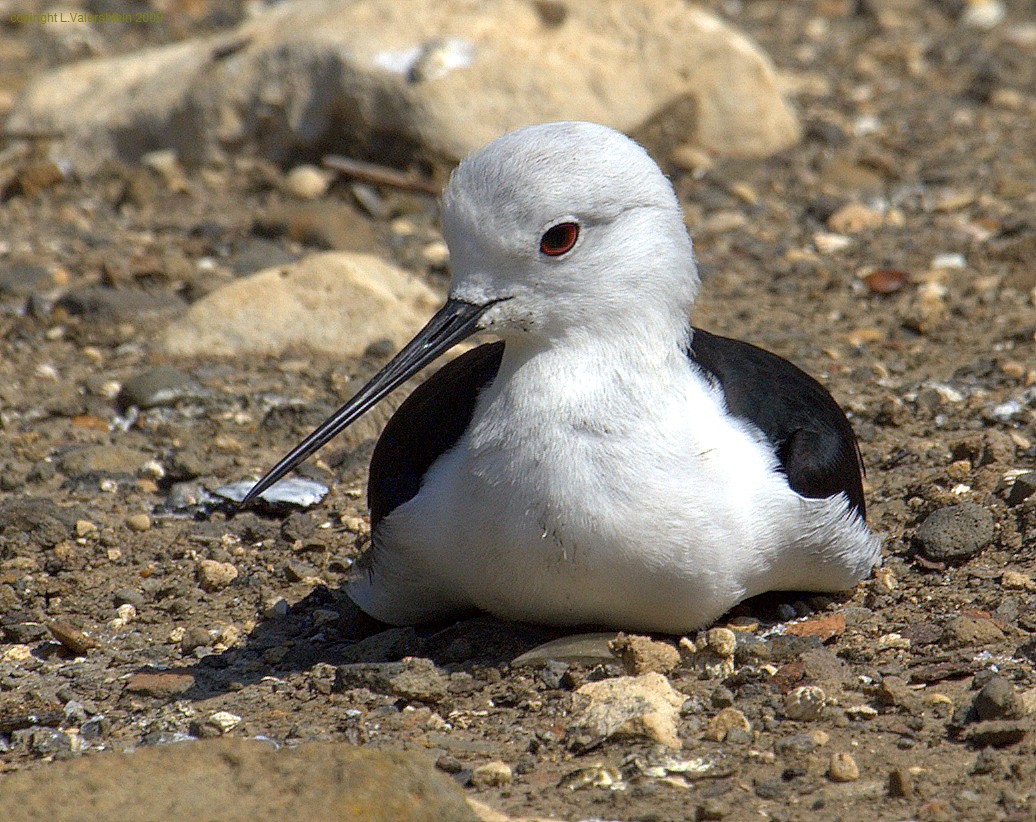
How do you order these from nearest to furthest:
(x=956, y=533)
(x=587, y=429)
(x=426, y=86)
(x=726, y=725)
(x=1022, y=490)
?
(x=726, y=725) → (x=587, y=429) → (x=956, y=533) → (x=1022, y=490) → (x=426, y=86)

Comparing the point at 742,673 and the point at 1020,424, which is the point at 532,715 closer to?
the point at 742,673

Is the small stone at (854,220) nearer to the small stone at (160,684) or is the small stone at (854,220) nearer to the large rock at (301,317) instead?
the large rock at (301,317)

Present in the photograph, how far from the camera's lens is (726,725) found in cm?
353

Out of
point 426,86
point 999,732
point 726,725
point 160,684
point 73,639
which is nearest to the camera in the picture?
point 999,732

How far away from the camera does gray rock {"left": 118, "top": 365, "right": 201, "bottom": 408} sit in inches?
226

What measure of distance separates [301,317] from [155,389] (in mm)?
695

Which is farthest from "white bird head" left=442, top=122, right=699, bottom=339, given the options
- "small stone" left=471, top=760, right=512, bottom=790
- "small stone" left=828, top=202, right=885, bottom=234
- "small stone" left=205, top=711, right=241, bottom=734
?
"small stone" left=828, top=202, right=885, bottom=234

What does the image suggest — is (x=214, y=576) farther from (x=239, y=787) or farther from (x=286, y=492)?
(x=239, y=787)

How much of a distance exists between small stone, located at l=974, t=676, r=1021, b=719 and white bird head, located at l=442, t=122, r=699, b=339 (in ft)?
3.79

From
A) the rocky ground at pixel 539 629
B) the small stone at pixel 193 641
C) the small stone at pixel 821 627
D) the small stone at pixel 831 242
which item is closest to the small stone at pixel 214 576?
the rocky ground at pixel 539 629

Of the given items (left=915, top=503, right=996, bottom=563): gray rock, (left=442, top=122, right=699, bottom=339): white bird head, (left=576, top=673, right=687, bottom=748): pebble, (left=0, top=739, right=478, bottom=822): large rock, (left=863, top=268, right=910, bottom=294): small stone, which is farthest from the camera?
(left=863, top=268, right=910, bottom=294): small stone

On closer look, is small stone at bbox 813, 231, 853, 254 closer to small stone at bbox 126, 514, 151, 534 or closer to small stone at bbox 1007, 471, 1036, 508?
small stone at bbox 1007, 471, 1036, 508

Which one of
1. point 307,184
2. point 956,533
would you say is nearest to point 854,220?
point 307,184

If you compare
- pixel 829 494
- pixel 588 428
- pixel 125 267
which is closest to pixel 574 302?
pixel 588 428
